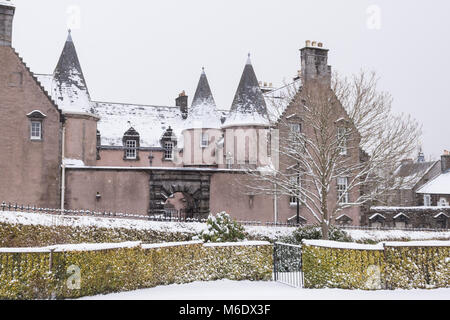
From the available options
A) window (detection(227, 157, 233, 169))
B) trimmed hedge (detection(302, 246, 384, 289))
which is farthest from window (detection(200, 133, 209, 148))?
trimmed hedge (detection(302, 246, 384, 289))

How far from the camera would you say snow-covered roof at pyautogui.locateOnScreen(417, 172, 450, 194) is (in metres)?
52.8

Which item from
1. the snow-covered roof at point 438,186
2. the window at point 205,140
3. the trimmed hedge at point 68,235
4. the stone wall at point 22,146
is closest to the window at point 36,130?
the stone wall at point 22,146

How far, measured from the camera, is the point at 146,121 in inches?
1736

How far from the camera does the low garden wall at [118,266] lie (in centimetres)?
1223

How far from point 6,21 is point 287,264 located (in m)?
22.8

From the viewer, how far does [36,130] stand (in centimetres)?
3014

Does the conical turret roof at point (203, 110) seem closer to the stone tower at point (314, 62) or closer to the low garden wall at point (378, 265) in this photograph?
the stone tower at point (314, 62)

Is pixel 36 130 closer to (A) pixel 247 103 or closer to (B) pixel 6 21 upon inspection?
(B) pixel 6 21

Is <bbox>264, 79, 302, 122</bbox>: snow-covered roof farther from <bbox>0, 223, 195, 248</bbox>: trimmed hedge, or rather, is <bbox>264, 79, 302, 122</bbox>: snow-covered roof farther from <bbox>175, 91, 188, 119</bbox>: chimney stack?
<bbox>0, 223, 195, 248</bbox>: trimmed hedge

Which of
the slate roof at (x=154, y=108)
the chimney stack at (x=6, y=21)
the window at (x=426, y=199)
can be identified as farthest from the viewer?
the window at (x=426, y=199)

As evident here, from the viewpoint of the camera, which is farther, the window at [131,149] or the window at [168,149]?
the window at [168,149]

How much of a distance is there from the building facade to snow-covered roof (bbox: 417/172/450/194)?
20.4 metres

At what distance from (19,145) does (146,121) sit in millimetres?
15808

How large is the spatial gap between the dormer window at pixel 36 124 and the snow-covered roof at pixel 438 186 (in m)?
41.5
